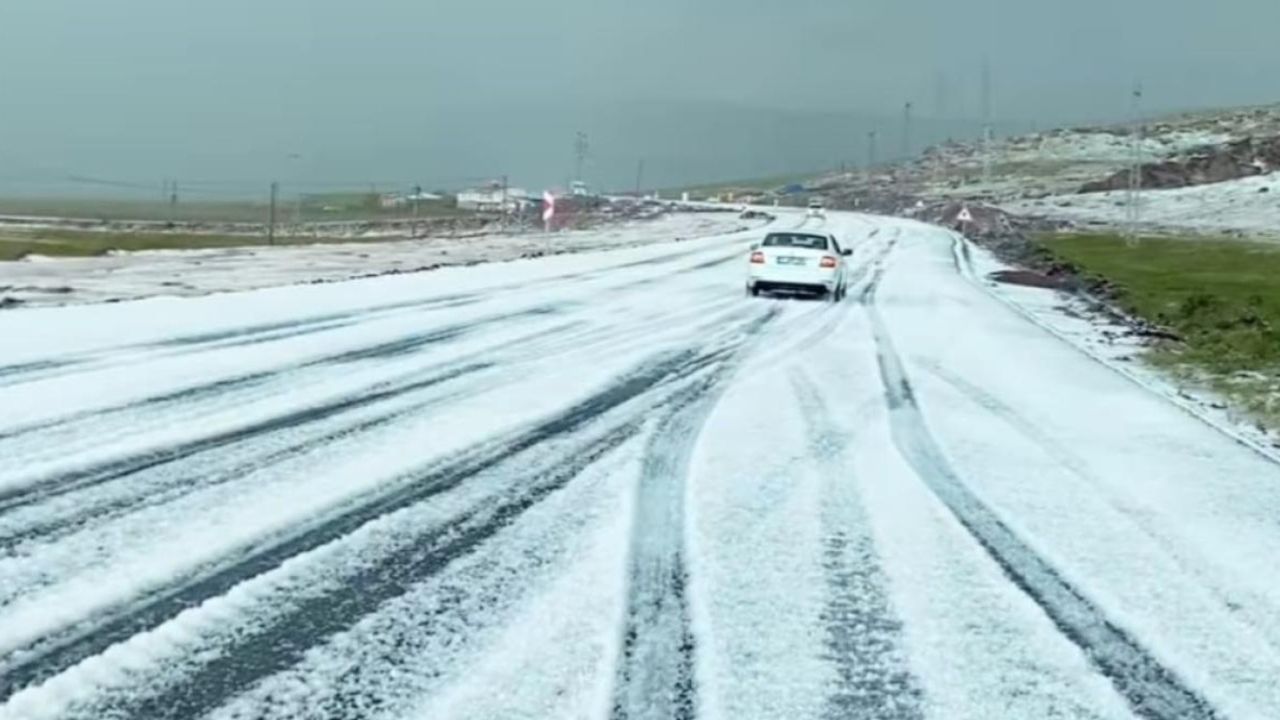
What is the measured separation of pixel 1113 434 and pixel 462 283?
1718 cm

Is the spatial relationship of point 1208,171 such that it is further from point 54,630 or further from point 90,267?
point 54,630

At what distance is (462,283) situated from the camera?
89.6 ft

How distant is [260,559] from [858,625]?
109 inches

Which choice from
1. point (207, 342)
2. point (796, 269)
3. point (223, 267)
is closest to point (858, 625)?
point (207, 342)

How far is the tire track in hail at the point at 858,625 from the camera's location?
5301 millimetres

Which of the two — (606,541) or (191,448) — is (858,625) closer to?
(606,541)

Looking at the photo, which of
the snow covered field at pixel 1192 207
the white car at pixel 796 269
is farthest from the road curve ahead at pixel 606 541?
the snow covered field at pixel 1192 207

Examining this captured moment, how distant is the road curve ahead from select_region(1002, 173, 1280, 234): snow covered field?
214 ft

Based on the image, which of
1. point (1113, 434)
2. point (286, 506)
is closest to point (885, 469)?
point (1113, 434)

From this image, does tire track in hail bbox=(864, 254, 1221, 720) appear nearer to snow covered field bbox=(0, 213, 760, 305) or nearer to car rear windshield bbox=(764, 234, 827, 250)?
snow covered field bbox=(0, 213, 760, 305)

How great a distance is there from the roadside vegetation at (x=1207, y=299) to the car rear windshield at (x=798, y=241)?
587 centimetres

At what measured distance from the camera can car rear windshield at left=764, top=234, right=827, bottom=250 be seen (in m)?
27.7

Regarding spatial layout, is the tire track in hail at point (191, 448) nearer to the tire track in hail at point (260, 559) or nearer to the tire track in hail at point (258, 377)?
the tire track in hail at point (258, 377)

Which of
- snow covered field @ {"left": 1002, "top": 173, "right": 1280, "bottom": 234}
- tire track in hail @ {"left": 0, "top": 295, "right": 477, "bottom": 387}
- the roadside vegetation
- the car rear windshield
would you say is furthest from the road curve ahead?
snow covered field @ {"left": 1002, "top": 173, "right": 1280, "bottom": 234}
